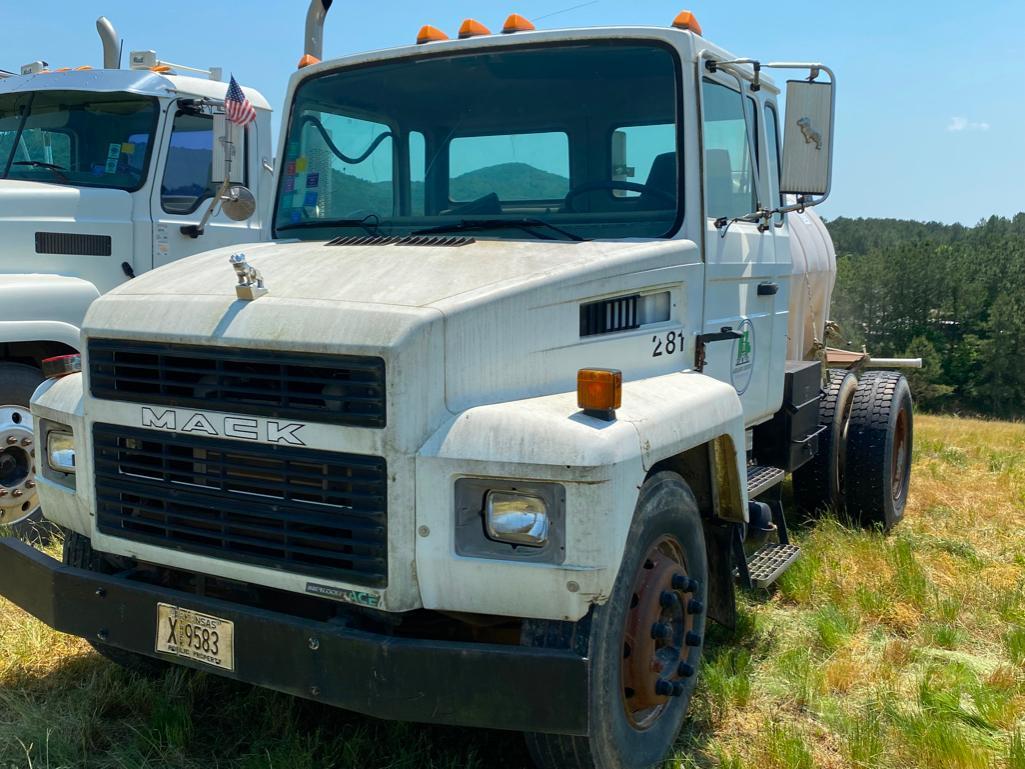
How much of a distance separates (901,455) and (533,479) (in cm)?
530

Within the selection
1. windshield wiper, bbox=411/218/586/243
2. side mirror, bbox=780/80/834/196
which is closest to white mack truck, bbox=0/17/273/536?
windshield wiper, bbox=411/218/586/243

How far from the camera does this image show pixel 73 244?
257 inches

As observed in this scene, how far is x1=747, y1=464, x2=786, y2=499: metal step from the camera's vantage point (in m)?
4.96

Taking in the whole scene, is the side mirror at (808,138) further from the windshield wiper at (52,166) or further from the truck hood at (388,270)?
the windshield wiper at (52,166)

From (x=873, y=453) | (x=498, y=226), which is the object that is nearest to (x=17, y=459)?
(x=498, y=226)

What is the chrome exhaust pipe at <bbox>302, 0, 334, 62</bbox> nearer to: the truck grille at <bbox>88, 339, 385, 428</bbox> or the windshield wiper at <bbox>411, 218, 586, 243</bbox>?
the windshield wiper at <bbox>411, 218, 586, 243</bbox>

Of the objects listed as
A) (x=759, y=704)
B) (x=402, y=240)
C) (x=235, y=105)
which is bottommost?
(x=759, y=704)

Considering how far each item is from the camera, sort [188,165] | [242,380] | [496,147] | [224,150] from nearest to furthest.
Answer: [242,380]
[496,147]
[224,150]
[188,165]

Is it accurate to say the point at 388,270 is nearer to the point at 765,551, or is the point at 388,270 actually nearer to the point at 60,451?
the point at 60,451

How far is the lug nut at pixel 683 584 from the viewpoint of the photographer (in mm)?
3400

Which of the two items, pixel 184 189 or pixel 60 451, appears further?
pixel 184 189

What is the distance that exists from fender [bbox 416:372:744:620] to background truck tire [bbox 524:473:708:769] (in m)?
0.16

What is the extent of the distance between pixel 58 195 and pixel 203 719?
397 cm

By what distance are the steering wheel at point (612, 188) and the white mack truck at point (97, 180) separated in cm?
306
